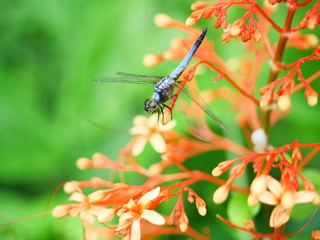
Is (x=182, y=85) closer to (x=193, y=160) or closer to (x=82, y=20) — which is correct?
(x=193, y=160)

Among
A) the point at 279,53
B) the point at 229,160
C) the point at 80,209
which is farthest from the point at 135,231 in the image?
the point at 279,53

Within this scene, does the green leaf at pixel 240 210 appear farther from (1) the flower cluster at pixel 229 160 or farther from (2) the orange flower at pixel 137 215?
(2) the orange flower at pixel 137 215

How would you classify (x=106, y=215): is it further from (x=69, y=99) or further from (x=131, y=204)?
(x=69, y=99)

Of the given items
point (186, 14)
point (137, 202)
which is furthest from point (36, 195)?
point (137, 202)

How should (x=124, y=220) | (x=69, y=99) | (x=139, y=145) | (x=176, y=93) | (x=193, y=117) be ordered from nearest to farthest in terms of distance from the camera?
(x=124, y=220), (x=176, y=93), (x=193, y=117), (x=139, y=145), (x=69, y=99)

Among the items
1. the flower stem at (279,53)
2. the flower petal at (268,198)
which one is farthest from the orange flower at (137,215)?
the flower stem at (279,53)
